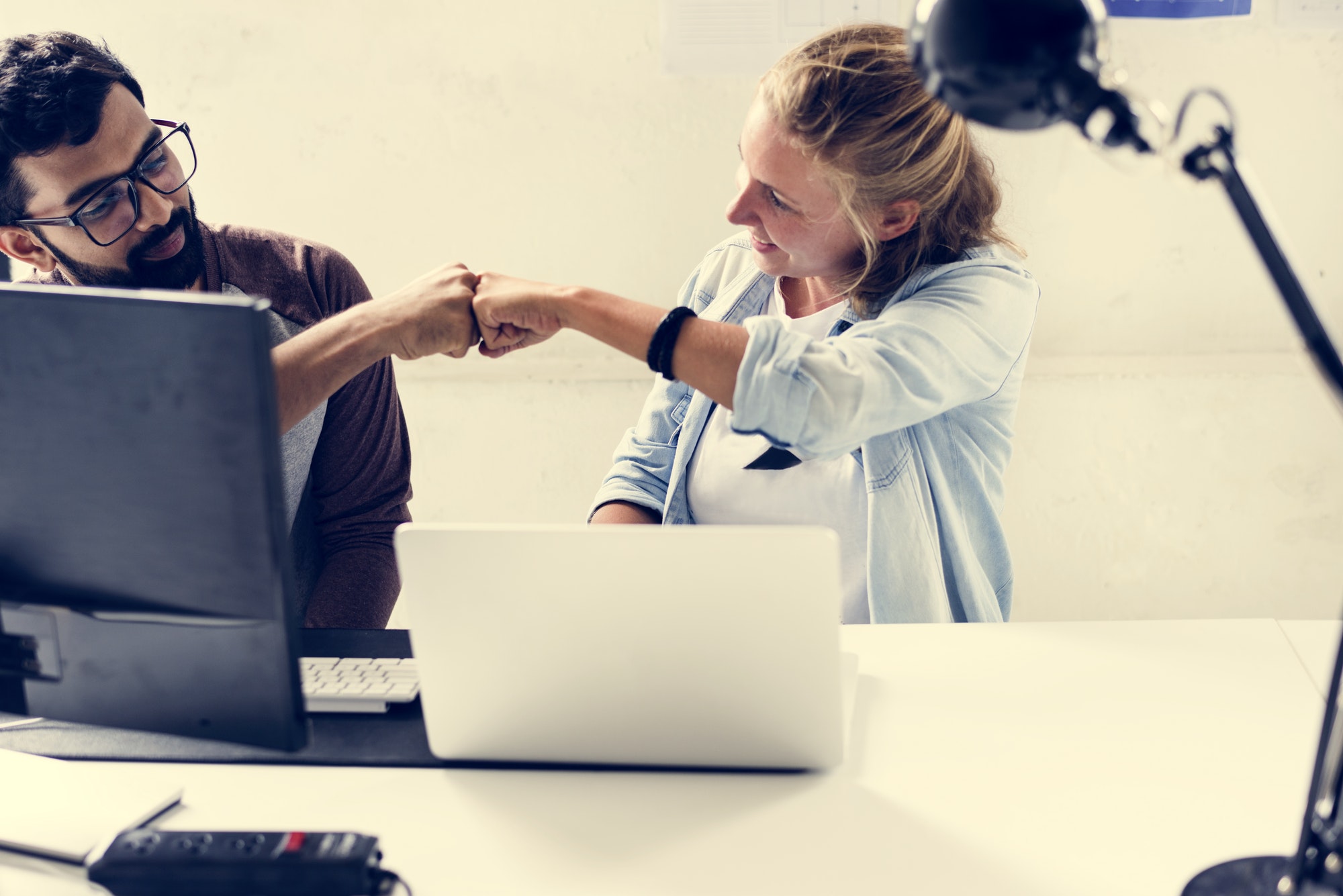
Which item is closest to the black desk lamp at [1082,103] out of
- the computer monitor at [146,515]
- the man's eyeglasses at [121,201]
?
the computer monitor at [146,515]

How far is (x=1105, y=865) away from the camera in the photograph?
2.26ft

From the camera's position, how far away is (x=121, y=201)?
4.22 feet

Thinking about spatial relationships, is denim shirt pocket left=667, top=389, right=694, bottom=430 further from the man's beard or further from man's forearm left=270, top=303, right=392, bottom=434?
the man's beard

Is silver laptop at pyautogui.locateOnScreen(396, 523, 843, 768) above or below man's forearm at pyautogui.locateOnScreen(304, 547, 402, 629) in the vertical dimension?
above

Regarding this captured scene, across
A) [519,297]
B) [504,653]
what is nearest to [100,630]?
[504,653]

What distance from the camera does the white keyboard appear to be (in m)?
0.93

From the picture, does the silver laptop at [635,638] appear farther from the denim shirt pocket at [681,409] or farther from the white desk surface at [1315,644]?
the denim shirt pocket at [681,409]

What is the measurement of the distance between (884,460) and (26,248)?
1119mm

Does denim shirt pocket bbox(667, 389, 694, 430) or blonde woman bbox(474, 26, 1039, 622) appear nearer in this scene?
blonde woman bbox(474, 26, 1039, 622)

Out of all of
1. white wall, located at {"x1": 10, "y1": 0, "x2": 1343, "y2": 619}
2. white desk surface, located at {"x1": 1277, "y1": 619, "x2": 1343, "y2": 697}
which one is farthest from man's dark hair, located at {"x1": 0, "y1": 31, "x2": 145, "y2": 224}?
white desk surface, located at {"x1": 1277, "y1": 619, "x2": 1343, "y2": 697}

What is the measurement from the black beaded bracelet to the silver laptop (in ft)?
1.31

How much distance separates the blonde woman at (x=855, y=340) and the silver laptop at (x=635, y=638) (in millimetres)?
363

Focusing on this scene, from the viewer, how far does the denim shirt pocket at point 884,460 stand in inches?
49.1

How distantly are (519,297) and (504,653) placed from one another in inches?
21.1
